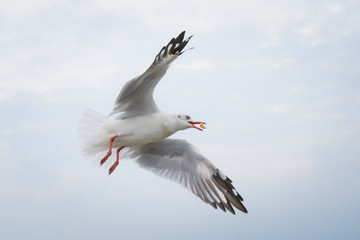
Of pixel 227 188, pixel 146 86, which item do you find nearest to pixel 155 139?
pixel 146 86

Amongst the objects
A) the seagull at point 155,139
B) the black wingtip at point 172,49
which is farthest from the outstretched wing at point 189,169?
the black wingtip at point 172,49

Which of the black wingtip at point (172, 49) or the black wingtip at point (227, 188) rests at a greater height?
the black wingtip at point (172, 49)

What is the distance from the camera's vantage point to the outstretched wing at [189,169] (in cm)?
776

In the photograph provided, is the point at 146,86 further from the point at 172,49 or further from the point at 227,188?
the point at 227,188

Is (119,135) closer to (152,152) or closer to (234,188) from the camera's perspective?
(152,152)

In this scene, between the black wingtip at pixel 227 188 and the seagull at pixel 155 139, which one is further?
the black wingtip at pixel 227 188

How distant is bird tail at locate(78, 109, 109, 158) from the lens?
7.12 meters

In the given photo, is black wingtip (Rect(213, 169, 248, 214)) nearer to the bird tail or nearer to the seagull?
the seagull

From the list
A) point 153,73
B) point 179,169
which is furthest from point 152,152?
point 153,73

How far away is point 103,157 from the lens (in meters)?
7.86

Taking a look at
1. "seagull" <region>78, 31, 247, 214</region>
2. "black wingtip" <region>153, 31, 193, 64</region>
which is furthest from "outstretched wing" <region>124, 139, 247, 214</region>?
"black wingtip" <region>153, 31, 193, 64</region>

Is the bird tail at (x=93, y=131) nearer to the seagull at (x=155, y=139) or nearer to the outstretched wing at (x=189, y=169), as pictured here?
the seagull at (x=155, y=139)

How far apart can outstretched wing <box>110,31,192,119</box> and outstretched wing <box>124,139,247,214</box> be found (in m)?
0.97

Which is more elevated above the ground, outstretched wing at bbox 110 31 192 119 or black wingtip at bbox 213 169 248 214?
outstretched wing at bbox 110 31 192 119
